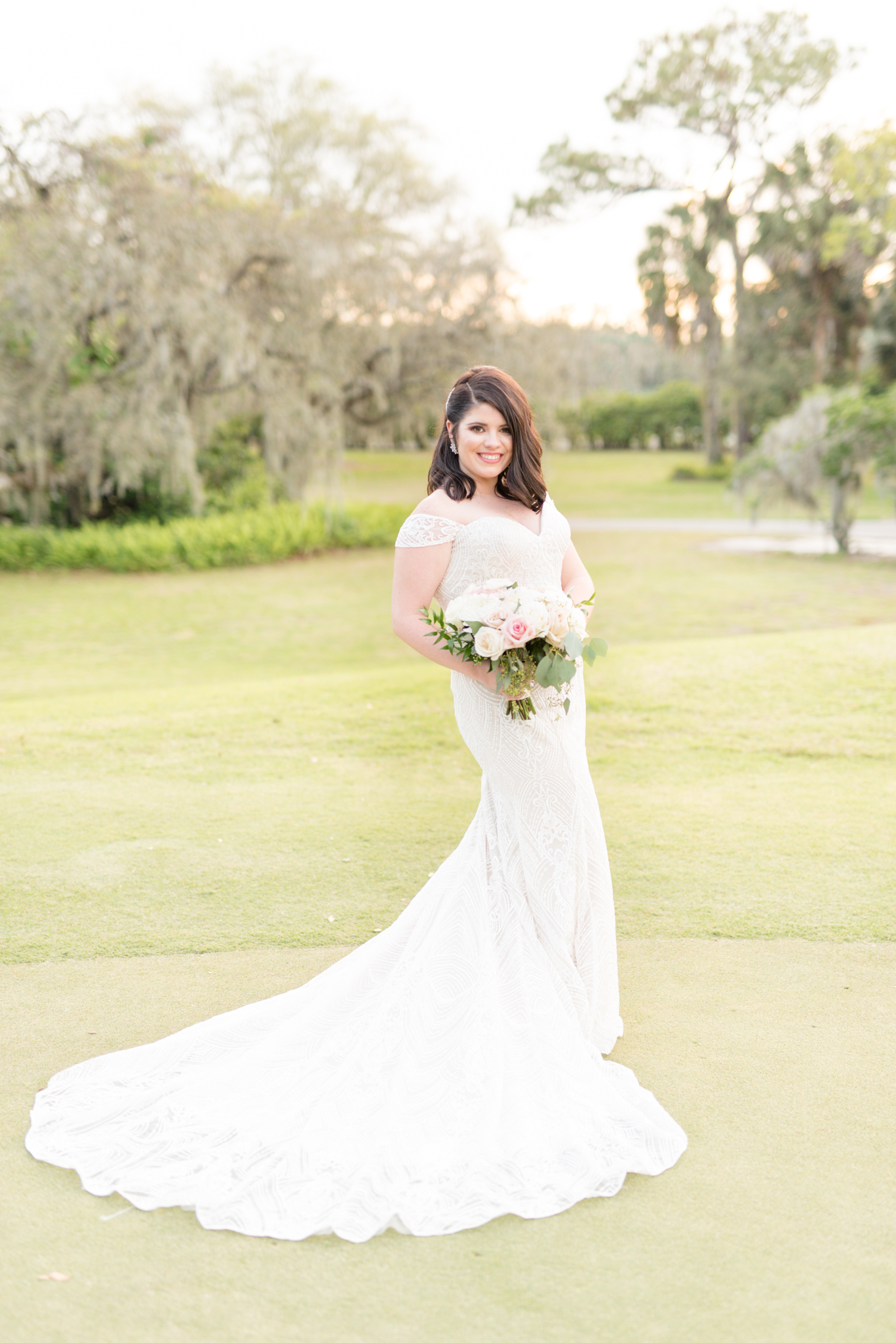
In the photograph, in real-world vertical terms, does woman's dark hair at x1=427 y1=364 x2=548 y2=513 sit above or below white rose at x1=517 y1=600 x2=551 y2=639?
above

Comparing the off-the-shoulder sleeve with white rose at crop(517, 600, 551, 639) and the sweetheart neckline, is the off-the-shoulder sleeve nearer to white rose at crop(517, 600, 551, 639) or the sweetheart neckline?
the sweetheart neckline

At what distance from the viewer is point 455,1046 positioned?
9.48 feet

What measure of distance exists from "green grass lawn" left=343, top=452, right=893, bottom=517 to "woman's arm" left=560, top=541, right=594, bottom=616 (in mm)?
19784

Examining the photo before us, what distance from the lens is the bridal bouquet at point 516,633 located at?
2.80 meters

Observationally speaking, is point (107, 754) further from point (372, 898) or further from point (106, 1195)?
point (106, 1195)

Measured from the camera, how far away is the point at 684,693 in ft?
27.1

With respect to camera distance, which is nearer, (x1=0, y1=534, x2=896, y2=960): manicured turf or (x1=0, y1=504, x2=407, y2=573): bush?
(x1=0, y1=534, x2=896, y2=960): manicured turf

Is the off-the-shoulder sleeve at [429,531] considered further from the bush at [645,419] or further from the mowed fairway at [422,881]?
the bush at [645,419]

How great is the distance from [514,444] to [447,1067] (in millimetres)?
1705

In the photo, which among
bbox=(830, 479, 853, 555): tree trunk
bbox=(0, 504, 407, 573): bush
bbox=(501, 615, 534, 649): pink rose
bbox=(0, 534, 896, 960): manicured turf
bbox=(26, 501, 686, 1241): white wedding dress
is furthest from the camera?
bbox=(0, 504, 407, 573): bush

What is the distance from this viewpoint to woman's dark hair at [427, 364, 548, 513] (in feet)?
10.2

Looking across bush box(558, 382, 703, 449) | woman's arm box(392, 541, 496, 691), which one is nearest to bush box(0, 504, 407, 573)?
woman's arm box(392, 541, 496, 691)

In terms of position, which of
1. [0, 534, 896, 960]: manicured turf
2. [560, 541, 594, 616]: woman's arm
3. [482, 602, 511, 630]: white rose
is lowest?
[0, 534, 896, 960]: manicured turf

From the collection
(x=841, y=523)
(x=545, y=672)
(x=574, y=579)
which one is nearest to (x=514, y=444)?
(x=574, y=579)
